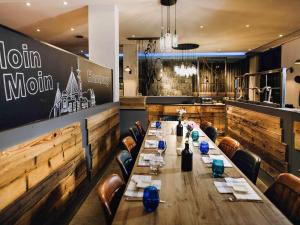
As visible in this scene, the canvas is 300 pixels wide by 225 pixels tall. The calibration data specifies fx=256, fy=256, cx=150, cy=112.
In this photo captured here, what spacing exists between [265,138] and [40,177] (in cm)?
326

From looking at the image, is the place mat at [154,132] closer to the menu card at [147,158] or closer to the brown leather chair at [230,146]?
the brown leather chair at [230,146]

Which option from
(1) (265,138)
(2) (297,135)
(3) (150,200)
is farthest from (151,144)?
(1) (265,138)

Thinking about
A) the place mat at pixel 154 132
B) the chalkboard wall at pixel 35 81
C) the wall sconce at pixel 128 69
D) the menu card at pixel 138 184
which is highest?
the wall sconce at pixel 128 69

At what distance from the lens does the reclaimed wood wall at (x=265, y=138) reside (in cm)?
348

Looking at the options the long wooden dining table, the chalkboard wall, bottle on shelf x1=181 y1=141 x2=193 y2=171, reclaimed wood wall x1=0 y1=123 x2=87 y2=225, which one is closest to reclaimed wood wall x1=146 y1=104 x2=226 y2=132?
the chalkboard wall

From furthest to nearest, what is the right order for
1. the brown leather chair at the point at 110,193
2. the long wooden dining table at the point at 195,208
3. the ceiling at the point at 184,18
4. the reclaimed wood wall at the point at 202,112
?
the reclaimed wood wall at the point at 202,112 → the ceiling at the point at 184,18 → the brown leather chair at the point at 110,193 → the long wooden dining table at the point at 195,208

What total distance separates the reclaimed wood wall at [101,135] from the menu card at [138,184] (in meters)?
1.72

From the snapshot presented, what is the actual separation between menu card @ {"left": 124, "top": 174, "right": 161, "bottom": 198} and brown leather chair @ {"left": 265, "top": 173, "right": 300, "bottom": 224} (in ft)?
2.72

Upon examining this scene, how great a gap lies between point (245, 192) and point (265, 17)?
586cm

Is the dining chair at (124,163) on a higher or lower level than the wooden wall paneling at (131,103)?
lower

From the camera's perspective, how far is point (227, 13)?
5.96 meters

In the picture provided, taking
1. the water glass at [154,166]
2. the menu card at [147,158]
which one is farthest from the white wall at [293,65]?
the water glass at [154,166]

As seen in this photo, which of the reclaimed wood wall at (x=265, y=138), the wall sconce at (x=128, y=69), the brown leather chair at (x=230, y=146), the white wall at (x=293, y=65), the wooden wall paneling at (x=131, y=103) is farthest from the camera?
the wall sconce at (x=128, y=69)

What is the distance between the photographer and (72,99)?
3.02 metres
